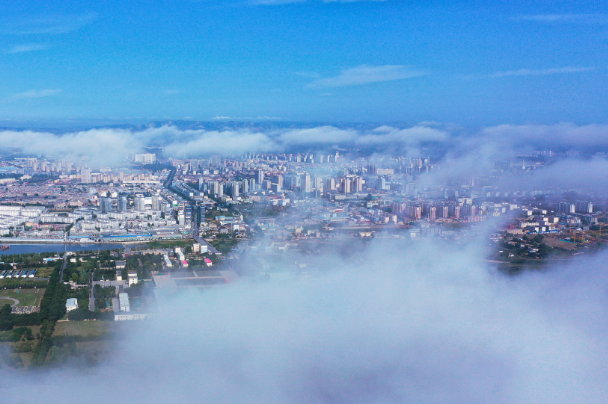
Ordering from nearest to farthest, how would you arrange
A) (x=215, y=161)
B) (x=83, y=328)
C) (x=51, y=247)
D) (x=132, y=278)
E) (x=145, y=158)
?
(x=83, y=328), (x=132, y=278), (x=51, y=247), (x=215, y=161), (x=145, y=158)

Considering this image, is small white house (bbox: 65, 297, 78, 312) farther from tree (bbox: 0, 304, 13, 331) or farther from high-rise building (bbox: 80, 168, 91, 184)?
high-rise building (bbox: 80, 168, 91, 184)

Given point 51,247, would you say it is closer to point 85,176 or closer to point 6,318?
point 6,318

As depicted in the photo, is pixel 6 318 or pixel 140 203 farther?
pixel 140 203

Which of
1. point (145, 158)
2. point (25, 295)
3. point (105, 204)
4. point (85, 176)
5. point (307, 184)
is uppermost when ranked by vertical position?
point (145, 158)

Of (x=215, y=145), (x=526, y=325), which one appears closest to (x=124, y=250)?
(x=526, y=325)

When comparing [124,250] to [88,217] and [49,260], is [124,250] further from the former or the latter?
[88,217]

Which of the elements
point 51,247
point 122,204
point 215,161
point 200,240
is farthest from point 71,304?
point 215,161
